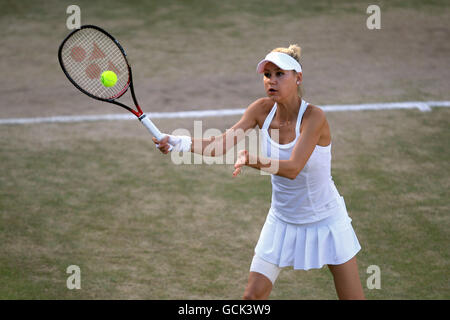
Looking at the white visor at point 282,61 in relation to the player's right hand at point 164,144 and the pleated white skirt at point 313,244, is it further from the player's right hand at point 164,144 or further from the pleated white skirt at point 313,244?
the pleated white skirt at point 313,244

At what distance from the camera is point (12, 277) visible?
18.8 ft

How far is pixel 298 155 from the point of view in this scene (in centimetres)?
406

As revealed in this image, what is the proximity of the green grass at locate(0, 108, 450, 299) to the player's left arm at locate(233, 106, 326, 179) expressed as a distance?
178 cm

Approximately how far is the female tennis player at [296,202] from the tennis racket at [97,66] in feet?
2.17

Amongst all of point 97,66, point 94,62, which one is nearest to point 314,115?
point 97,66

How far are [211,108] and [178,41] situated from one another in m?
2.97

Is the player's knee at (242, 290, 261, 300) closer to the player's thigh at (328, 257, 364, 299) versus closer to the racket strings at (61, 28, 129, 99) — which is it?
the player's thigh at (328, 257, 364, 299)

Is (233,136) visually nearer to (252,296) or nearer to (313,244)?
(313,244)

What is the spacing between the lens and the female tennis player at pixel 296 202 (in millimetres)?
4262

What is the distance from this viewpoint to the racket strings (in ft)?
18.1

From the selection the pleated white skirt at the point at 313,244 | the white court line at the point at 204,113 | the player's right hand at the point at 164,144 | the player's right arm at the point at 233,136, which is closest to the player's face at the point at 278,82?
the player's right arm at the point at 233,136

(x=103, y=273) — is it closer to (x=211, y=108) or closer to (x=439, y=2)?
(x=211, y=108)

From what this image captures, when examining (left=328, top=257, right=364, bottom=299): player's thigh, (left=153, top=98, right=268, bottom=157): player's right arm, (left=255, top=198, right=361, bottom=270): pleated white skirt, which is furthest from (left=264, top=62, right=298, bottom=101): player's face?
(left=328, top=257, right=364, bottom=299): player's thigh
